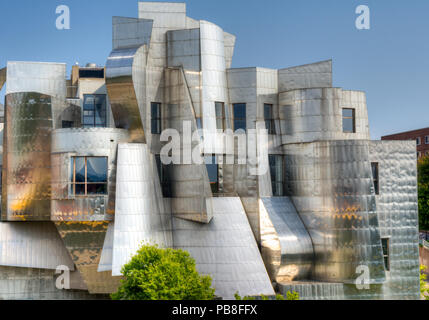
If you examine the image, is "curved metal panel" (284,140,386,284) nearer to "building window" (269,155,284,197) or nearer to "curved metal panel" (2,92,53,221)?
"building window" (269,155,284,197)

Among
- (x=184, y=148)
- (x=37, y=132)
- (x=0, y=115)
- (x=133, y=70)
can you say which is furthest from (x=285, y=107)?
(x=0, y=115)

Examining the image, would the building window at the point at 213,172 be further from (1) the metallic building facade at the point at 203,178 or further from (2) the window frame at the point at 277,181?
(2) the window frame at the point at 277,181

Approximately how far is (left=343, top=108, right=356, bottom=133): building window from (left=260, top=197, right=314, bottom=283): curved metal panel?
773 cm

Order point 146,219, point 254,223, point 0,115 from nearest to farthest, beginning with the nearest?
point 146,219 → point 254,223 → point 0,115

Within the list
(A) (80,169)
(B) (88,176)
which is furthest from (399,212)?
(A) (80,169)

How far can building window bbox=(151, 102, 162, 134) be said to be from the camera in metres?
38.7

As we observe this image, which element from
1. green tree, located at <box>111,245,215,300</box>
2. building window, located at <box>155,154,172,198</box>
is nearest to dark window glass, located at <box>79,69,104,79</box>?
building window, located at <box>155,154,172,198</box>

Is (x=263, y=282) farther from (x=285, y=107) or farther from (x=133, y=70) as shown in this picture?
(x=133, y=70)

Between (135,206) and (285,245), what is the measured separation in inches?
412

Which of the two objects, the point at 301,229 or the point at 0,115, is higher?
the point at 0,115

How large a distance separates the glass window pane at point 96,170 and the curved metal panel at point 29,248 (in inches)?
286

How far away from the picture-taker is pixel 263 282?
36000 millimetres

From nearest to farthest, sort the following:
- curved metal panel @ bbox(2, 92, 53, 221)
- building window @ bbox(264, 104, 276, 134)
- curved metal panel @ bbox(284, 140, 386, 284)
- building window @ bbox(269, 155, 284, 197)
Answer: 1. curved metal panel @ bbox(284, 140, 386, 284)
2. curved metal panel @ bbox(2, 92, 53, 221)
3. building window @ bbox(269, 155, 284, 197)
4. building window @ bbox(264, 104, 276, 134)

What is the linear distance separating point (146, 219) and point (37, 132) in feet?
31.4
